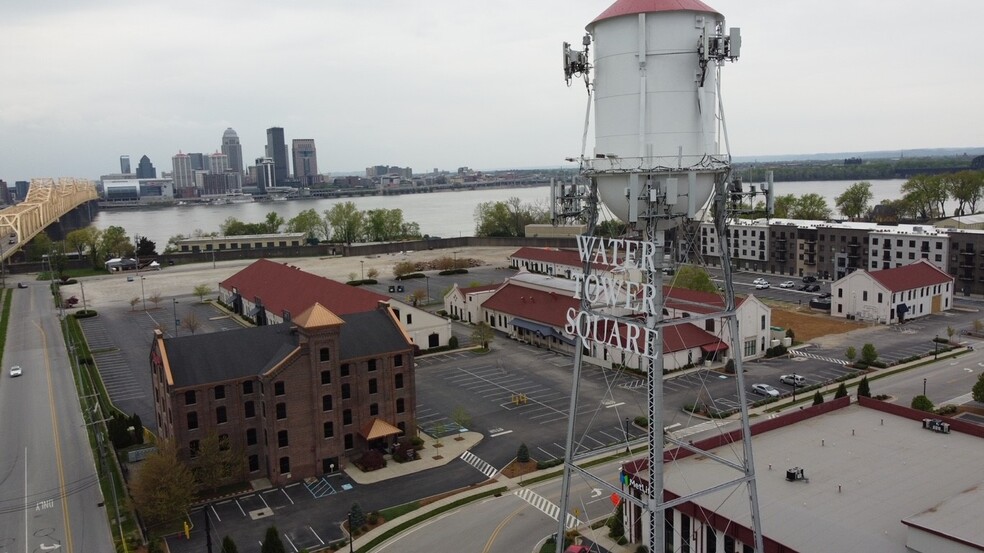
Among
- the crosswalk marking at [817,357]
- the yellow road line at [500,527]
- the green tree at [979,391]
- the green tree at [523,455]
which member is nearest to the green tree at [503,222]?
the crosswalk marking at [817,357]

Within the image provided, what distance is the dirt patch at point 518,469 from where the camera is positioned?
4303cm

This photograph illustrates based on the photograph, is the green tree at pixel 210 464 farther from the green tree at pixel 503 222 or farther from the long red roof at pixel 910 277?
the green tree at pixel 503 222

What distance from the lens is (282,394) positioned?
43625 millimetres

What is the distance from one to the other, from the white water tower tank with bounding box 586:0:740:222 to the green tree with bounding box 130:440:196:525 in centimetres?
2746

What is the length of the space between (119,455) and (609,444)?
31.6 m

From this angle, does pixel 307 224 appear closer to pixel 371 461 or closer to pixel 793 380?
pixel 793 380

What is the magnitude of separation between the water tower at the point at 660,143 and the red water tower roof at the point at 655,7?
3cm

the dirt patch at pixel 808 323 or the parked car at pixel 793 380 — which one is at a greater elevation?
the dirt patch at pixel 808 323

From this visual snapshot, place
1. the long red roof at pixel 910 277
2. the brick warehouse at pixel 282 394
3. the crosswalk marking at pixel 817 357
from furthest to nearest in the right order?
the long red roof at pixel 910 277
the crosswalk marking at pixel 817 357
the brick warehouse at pixel 282 394

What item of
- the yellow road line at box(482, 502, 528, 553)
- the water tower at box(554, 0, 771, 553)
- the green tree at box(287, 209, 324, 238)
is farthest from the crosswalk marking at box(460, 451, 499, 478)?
the green tree at box(287, 209, 324, 238)

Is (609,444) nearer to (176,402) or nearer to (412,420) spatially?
(412,420)

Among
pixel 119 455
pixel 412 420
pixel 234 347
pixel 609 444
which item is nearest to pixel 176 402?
pixel 234 347

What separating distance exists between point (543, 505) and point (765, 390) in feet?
82.7

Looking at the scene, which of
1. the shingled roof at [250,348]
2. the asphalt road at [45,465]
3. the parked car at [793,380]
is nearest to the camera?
the asphalt road at [45,465]
